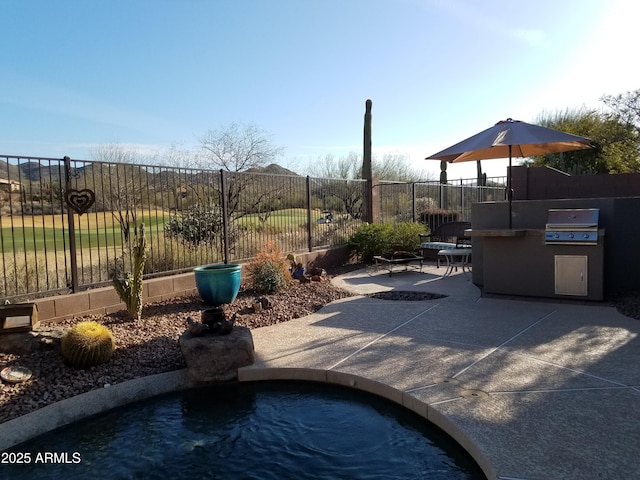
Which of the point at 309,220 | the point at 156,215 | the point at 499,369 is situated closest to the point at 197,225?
the point at 156,215

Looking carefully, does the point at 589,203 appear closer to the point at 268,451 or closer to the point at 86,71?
the point at 268,451

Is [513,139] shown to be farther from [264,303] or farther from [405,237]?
[405,237]

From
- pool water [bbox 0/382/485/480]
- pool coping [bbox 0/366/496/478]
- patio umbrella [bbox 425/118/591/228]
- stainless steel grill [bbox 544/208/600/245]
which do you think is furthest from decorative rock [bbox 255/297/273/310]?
stainless steel grill [bbox 544/208/600/245]

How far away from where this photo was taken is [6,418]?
11.6 feet

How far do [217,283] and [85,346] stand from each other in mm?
2284

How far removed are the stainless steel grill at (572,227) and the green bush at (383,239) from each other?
15.2 feet

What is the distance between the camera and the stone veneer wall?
552cm

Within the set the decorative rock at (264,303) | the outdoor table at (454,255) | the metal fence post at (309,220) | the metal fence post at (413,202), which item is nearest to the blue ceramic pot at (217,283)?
the decorative rock at (264,303)

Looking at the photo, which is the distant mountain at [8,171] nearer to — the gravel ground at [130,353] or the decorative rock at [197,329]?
the gravel ground at [130,353]

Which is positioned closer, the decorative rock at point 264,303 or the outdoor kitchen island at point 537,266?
the outdoor kitchen island at point 537,266

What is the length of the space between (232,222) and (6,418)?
6.13m

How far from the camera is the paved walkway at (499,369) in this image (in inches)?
110

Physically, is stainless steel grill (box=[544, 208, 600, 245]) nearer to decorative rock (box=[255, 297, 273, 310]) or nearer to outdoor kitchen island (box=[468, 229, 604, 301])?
outdoor kitchen island (box=[468, 229, 604, 301])

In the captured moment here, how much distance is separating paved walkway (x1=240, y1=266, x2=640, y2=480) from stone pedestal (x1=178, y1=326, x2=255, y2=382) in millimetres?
133
